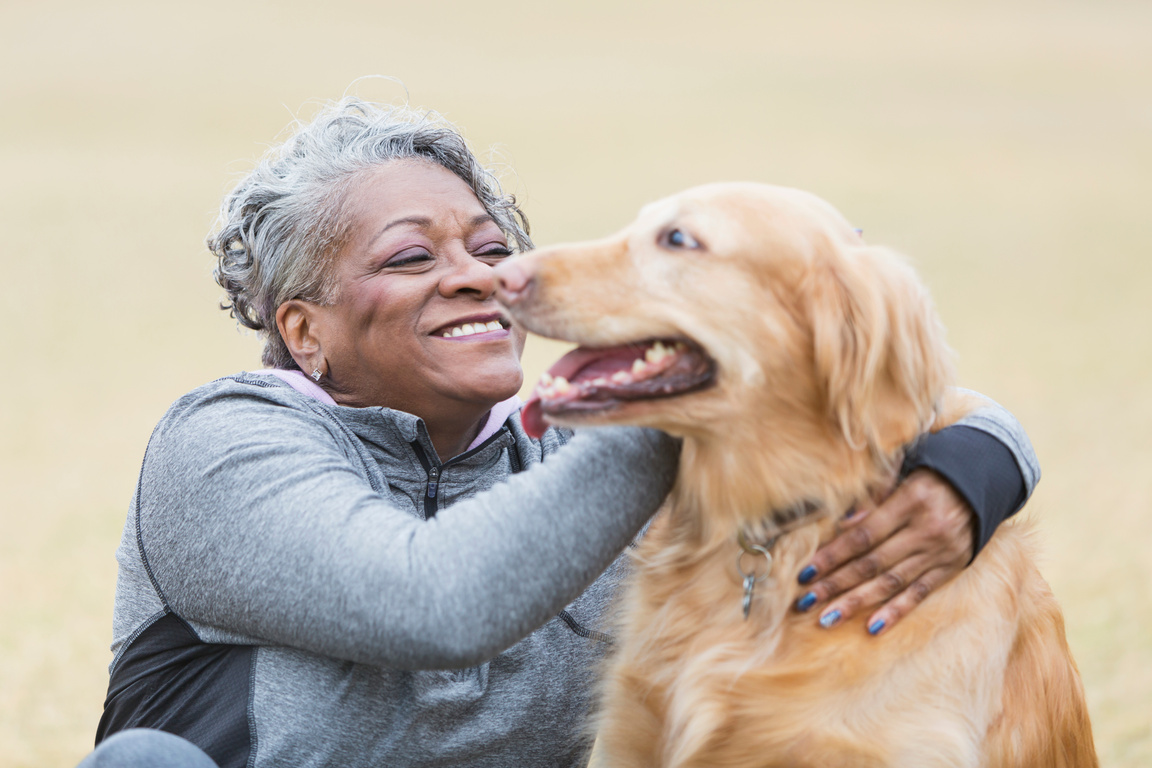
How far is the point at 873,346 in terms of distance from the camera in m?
1.76

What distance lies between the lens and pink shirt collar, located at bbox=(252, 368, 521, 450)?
215 centimetres

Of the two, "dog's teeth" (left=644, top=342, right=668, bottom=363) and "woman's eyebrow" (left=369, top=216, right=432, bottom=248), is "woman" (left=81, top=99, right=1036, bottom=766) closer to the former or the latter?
"woman's eyebrow" (left=369, top=216, right=432, bottom=248)

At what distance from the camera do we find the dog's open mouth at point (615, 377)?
1762 millimetres

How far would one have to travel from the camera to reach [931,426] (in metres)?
1.93

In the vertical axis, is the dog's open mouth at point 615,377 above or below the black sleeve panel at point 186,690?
above

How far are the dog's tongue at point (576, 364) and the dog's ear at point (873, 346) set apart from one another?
13.1 inches

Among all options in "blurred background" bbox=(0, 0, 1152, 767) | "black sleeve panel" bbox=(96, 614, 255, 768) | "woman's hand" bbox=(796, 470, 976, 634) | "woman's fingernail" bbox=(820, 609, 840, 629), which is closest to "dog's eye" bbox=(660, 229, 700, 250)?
"blurred background" bbox=(0, 0, 1152, 767)

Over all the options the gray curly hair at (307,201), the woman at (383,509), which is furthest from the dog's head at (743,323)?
the gray curly hair at (307,201)

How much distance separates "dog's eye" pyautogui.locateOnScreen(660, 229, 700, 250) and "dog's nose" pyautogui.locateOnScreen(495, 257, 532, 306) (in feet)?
0.82

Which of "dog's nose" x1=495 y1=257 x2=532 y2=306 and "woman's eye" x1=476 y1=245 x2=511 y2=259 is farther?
"woman's eye" x1=476 y1=245 x2=511 y2=259

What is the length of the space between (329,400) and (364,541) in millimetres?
589

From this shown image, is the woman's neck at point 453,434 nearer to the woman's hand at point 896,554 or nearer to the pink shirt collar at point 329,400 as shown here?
the pink shirt collar at point 329,400

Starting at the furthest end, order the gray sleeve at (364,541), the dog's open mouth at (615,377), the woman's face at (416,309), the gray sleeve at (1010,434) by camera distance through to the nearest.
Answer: the woman's face at (416,309) → the gray sleeve at (1010,434) → the dog's open mouth at (615,377) → the gray sleeve at (364,541)

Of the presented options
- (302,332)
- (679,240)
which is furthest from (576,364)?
(302,332)
